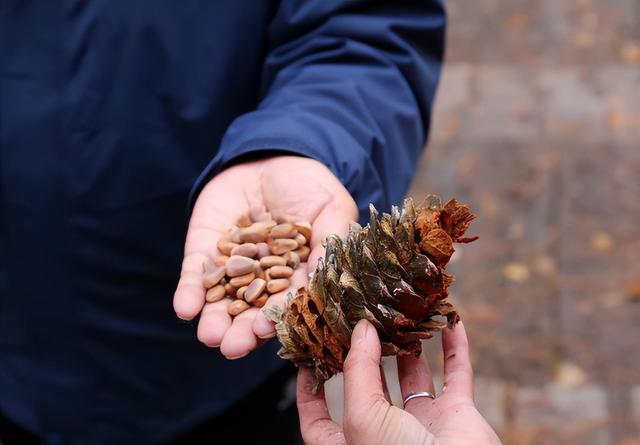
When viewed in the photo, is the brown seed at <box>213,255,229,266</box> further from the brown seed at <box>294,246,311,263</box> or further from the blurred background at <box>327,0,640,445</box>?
the blurred background at <box>327,0,640,445</box>

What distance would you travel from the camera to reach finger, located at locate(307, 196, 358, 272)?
1708mm

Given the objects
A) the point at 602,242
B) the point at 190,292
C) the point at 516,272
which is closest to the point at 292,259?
the point at 190,292

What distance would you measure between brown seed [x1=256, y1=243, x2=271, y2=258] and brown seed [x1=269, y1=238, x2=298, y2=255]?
16 mm

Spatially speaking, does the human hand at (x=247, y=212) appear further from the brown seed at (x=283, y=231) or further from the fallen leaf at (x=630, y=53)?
the fallen leaf at (x=630, y=53)

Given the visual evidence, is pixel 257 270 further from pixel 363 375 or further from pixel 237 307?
pixel 363 375

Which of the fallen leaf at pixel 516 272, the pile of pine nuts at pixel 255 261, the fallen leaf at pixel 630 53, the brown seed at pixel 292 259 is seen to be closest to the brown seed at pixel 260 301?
the pile of pine nuts at pixel 255 261

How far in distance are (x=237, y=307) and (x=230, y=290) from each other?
0.05 m

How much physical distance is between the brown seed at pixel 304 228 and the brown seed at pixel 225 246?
5.5 inches

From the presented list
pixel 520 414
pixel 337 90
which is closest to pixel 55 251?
pixel 337 90

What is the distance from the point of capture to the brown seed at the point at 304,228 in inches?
69.6

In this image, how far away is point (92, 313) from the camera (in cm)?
217

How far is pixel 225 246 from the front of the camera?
1771mm

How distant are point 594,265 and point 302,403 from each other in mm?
2949

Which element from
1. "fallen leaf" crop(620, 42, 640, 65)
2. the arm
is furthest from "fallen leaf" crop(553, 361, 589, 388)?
"fallen leaf" crop(620, 42, 640, 65)
